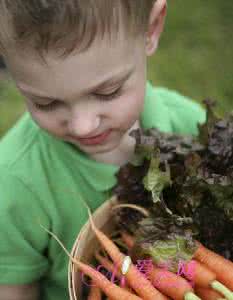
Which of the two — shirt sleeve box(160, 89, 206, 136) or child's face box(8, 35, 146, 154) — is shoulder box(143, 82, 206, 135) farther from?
child's face box(8, 35, 146, 154)

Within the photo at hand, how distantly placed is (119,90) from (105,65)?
111 mm

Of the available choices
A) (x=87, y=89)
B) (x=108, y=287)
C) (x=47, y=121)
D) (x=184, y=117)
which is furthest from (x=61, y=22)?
(x=184, y=117)

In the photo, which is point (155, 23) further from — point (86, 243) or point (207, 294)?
point (207, 294)

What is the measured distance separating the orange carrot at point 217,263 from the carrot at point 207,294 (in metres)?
0.04

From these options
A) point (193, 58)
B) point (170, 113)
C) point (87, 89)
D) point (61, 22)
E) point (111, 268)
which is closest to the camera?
point (61, 22)

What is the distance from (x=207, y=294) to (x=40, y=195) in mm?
477

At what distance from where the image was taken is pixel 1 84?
9.65 ft

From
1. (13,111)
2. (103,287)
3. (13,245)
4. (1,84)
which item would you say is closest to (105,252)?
(103,287)

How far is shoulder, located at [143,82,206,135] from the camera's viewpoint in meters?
1.68

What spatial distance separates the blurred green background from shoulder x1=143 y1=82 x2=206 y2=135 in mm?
875

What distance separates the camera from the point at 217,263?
1432mm

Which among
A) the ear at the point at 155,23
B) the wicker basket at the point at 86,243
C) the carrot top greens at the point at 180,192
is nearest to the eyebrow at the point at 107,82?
the ear at the point at 155,23

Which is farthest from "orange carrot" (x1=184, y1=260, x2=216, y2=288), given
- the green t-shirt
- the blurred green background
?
the blurred green background

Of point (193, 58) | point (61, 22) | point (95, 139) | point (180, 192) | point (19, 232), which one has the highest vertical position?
point (61, 22)
